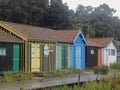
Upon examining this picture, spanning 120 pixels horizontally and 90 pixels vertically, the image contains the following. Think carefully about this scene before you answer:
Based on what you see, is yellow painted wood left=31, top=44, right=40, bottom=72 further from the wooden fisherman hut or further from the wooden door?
the wooden door

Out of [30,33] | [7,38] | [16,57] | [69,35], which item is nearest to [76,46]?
[69,35]

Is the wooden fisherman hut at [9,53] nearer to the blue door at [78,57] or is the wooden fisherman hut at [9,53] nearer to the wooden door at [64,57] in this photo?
the wooden door at [64,57]

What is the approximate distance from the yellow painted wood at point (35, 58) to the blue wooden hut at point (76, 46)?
5.65 m

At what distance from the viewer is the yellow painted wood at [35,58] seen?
29500mm

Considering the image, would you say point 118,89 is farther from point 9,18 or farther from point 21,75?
point 9,18

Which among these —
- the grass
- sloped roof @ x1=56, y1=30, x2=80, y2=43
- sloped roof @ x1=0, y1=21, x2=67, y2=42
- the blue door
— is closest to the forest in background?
sloped roof @ x1=56, y1=30, x2=80, y2=43

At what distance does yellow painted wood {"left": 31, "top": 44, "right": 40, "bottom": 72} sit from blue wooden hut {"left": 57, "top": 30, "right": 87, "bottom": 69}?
565cm

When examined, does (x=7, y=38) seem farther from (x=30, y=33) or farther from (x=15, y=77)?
(x=15, y=77)

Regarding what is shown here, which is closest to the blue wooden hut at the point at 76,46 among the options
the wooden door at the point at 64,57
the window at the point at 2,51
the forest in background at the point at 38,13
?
the wooden door at the point at 64,57

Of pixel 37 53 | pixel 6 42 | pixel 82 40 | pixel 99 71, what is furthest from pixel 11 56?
pixel 82 40

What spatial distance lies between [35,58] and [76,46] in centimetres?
829

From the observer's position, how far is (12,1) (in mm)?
48500

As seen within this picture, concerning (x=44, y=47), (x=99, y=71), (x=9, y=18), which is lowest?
(x=99, y=71)

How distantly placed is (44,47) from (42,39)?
0.82 metres
